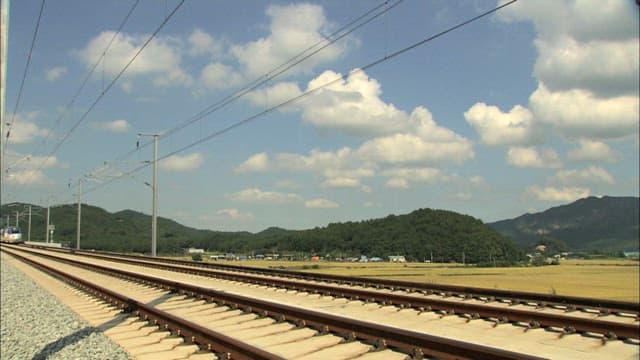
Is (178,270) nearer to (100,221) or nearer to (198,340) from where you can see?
(198,340)

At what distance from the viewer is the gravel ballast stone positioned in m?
10.8

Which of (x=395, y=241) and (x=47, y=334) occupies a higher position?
(x=395, y=241)

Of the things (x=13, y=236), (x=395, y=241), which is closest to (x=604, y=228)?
(x=395, y=241)

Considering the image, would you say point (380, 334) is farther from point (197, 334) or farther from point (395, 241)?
point (395, 241)

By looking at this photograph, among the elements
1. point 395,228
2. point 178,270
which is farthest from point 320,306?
point 395,228

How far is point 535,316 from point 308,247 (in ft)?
248

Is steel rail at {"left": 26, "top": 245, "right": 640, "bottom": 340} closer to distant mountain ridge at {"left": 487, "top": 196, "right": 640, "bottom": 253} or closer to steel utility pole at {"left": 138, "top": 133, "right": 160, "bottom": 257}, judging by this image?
steel utility pole at {"left": 138, "top": 133, "right": 160, "bottom": 257}

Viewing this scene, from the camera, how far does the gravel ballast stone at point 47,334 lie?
35.5 feet

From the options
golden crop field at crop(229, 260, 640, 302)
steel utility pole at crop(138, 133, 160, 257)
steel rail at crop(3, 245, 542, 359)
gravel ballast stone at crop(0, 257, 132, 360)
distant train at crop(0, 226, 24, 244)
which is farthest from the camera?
distant train at crop(0, 226, 24, 244)

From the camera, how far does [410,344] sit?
885 cm

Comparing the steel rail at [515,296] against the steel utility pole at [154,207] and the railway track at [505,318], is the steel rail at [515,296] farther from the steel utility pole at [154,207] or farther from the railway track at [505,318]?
the steel utility pole at [154,207]

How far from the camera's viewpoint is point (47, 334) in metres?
13.4

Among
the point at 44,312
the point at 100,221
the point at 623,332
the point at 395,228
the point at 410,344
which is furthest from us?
the point at 100,221

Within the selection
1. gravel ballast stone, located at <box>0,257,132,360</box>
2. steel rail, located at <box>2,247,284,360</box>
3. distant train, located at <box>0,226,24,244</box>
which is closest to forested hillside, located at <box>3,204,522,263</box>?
distant train, located at <box>0,226,24,244</box>
